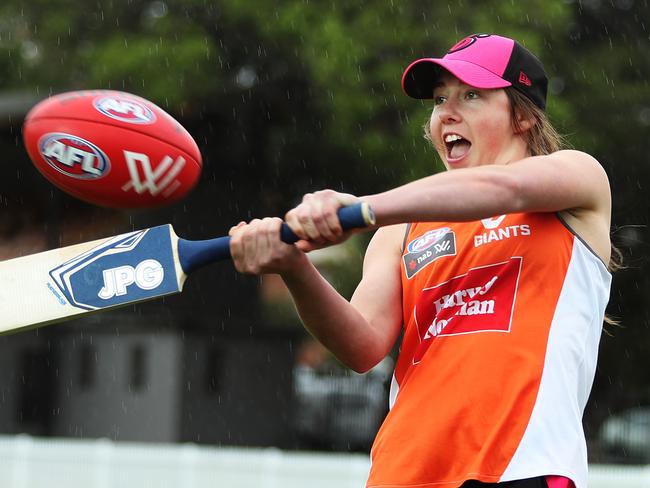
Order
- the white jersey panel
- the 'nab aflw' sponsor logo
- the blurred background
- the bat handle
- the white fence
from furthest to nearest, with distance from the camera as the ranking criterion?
the blurred background < the white fence < the 'nab aflw' sponsor logo < the white jersey panel < the bat handle

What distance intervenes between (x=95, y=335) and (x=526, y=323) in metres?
17.4

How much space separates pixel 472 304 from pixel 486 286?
64 mm

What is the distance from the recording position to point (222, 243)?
9.96ft

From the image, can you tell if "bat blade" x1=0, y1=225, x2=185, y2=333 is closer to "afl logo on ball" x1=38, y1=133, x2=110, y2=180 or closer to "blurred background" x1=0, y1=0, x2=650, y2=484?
"afl logo on ball" x1=38, y1=133, x2=110, y2=180

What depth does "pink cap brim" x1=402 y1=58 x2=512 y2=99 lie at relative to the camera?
3182 millimetres

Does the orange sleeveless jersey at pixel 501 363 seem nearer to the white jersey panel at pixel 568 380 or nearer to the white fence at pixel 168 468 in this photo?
the white jersey panel at pixel 568 380

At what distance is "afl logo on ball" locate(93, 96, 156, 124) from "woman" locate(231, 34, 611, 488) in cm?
80

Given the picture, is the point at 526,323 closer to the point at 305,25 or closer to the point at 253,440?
the point at 305,25

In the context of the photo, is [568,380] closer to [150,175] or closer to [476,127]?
[476,127]

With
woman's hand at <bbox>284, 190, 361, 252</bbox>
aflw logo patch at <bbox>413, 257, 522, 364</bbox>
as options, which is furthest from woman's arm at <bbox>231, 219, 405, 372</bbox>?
aflw logo patch at <bbox>413, 257, 522, 364</bbox>

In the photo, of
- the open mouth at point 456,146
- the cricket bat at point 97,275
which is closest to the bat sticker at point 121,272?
the cricket bat at point 97,275

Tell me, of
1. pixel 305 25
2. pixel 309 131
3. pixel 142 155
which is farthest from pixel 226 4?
pixel 142 155

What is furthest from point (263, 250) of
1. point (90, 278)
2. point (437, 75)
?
point (437, 75)

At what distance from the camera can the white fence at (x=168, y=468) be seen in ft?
31.9
